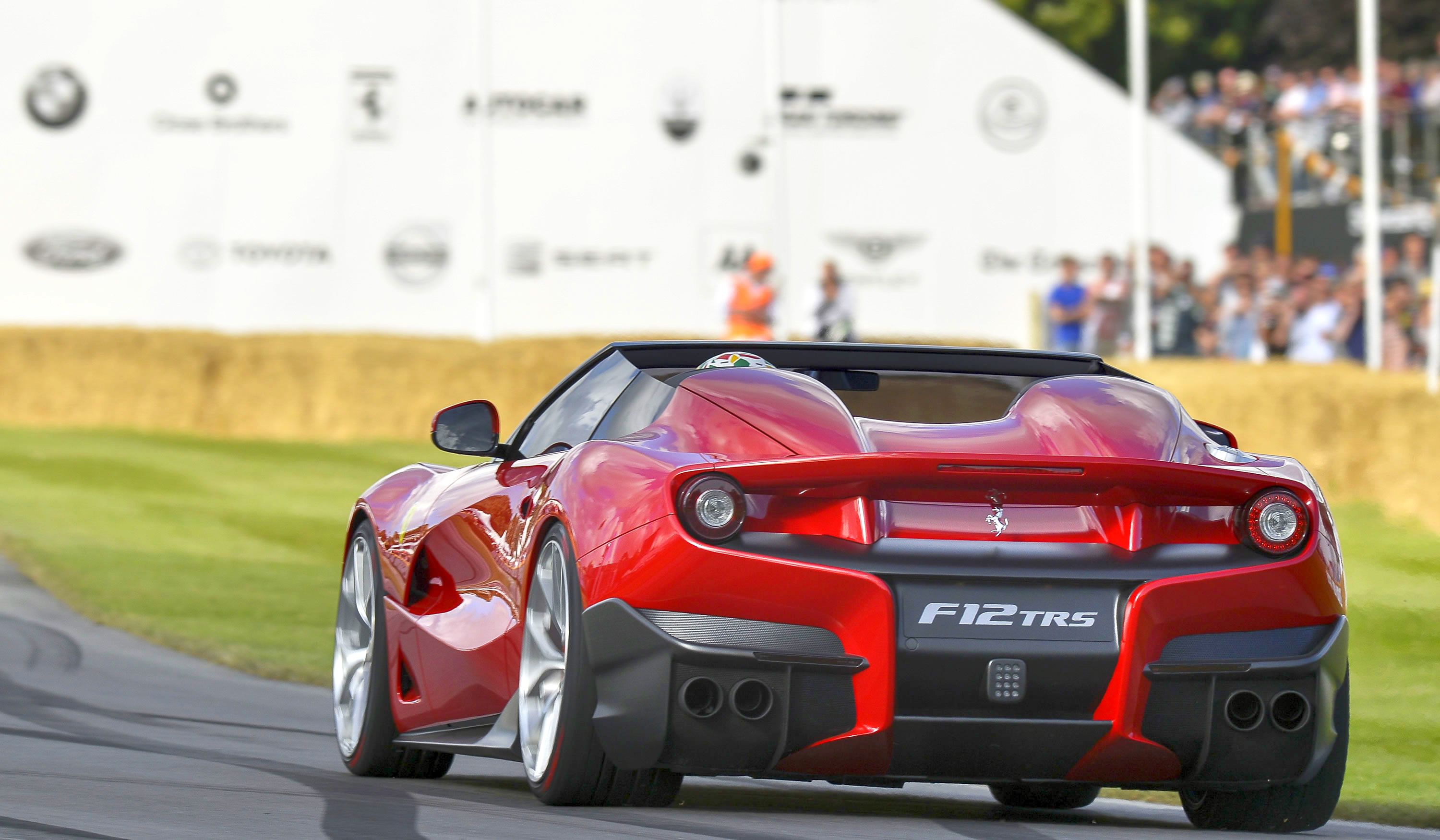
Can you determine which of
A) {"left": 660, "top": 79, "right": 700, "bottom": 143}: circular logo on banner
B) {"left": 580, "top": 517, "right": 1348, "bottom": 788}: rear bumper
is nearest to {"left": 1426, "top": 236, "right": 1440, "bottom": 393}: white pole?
{"left": 580, "top": 517, "right": 1348, "bottom": 788}: rear bumper

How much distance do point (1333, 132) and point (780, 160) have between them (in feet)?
22.4

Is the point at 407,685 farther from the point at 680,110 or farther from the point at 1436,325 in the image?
the point at 680,110

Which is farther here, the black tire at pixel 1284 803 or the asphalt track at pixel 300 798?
the black tire at pixel 1284 803

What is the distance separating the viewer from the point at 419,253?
33969mm

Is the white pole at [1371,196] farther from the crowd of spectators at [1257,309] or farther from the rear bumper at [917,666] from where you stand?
the rear bumper at [917,666]

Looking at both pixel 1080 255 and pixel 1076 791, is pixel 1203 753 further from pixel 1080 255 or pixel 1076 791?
pixel 1080 255

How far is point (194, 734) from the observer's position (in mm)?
7793

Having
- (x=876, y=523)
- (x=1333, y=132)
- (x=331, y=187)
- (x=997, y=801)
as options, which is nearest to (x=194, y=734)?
(x=997, y=801)

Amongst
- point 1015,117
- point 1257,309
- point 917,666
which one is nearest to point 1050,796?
point 917,666

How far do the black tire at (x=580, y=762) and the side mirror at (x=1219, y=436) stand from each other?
160 cm

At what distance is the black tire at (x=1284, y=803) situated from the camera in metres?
5.43

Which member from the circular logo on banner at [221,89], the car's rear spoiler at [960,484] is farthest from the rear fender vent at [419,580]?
the circular logo on banner at [221,89]

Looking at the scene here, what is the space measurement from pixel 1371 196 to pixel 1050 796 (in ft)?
55.8

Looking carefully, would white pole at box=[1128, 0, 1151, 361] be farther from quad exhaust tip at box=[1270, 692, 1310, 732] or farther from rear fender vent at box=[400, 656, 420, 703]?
quad exhaust tip at box=[1270, 692, 1310, 732]
